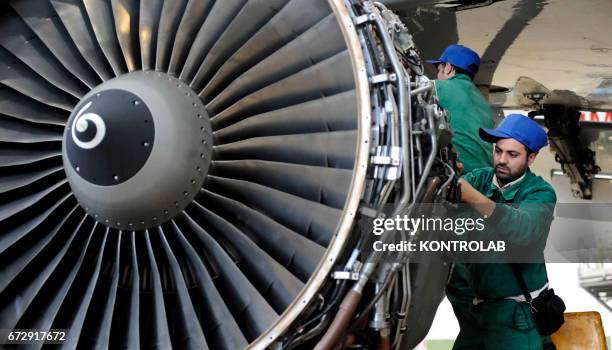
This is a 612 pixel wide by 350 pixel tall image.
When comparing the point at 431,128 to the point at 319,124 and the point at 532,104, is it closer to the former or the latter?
the point at 319,124

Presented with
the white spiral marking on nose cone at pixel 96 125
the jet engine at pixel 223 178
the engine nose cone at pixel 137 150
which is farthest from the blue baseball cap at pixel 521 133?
the white spiral marking on nose cone at pixel 96 125

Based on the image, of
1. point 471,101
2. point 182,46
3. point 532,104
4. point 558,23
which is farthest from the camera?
point 532,104

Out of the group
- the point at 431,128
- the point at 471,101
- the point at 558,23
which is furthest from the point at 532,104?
the point at 431,128

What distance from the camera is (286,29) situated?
3.00 meters

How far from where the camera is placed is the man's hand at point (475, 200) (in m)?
3.26

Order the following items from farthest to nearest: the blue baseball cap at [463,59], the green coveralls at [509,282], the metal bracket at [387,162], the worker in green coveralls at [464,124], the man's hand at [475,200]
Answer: the blue baseball cap at [463,59]
the worker in green coveralls at [464,124]
the green coveralls at [509,282]
the man's hand at [475,200]
the metal bracket at [387,162]

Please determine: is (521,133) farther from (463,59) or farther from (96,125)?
(96,125)

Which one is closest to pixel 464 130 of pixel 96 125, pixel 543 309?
pixel 543 309

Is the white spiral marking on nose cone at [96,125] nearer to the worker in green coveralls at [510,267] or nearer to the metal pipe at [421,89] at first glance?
the metal pipe at [421,89]

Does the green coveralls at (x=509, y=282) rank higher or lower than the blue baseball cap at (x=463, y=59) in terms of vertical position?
lower

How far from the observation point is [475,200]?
3.30m

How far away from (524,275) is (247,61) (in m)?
1.58

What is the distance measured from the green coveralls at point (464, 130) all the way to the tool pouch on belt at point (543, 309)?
0.27 meters

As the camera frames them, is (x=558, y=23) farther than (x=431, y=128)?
Yes
